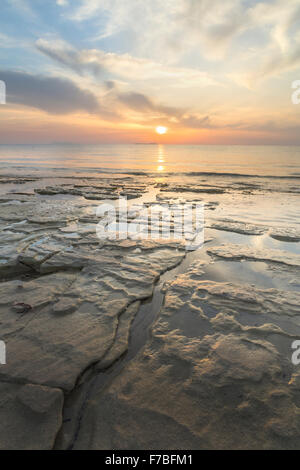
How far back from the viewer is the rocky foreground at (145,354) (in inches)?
62.9

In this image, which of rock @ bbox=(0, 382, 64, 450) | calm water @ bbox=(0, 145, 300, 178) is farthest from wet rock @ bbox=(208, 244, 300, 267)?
calm water @ bbox=(0, 145, 300, 178)

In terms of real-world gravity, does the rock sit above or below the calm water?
below

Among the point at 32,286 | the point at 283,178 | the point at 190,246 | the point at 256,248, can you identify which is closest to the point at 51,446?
the point at 32,286

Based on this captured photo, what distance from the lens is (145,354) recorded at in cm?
228

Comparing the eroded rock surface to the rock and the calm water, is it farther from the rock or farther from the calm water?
the calm water

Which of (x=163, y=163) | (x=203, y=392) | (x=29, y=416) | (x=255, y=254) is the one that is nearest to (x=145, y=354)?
(x=203, y=392)

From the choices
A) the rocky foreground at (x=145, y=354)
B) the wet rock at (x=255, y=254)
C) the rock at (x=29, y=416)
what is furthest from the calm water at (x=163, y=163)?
the rock at (x=29, y=416)

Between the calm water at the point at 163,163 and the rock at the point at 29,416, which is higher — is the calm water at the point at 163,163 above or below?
above

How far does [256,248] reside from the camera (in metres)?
4.97

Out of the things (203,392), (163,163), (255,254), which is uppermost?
(163,163)

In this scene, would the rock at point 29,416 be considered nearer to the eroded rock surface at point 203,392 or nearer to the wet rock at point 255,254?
the eroded rock surface at point 203,392

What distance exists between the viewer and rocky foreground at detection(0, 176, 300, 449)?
1599 millimetres

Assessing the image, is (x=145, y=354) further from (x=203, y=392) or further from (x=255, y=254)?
(x=255, y=254)
